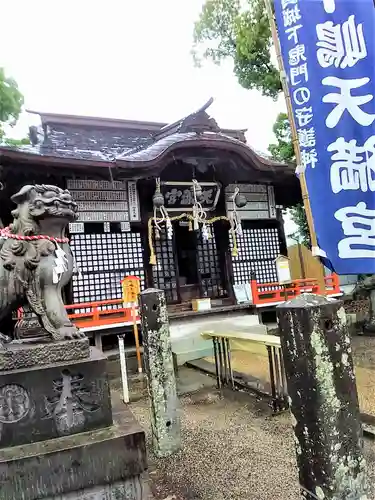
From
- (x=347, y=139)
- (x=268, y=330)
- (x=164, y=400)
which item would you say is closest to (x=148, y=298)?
(x=164, y=400)

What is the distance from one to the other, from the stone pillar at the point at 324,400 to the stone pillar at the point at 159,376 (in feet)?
Result: 8.02

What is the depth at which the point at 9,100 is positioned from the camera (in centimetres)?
1299

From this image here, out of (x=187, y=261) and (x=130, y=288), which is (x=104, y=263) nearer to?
(x=130, y=288)

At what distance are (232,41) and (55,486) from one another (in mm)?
12391

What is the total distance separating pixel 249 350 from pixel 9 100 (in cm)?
1189

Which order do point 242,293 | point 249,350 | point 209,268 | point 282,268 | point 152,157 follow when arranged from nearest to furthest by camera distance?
point 249,350
point 152,157
point 282,268
point 242,293
point 209,268

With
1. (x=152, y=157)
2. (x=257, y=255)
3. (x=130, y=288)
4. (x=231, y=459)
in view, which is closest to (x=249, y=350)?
(x=231, y=459)

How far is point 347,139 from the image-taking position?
5141 mm

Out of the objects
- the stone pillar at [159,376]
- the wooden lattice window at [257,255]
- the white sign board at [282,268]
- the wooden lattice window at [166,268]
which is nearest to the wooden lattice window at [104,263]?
the wooden lattice window at [166,268]

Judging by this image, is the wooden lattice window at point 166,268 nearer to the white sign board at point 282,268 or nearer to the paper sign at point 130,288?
the paper sign at point 130,288

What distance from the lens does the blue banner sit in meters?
4.86

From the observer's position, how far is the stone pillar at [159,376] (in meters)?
4.24

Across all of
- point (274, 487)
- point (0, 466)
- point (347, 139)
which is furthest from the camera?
point (347, 139)

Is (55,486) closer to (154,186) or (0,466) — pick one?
(0,466)
